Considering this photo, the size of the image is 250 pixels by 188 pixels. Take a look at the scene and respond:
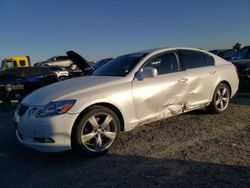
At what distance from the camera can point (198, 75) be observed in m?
4.98

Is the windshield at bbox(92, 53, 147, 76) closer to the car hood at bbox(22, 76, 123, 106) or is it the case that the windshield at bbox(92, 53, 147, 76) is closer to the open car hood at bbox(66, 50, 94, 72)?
the car hood at bbox(22, 76, 123, 106)

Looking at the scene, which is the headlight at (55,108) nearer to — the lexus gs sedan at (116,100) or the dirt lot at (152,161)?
the lexus gs sedan at (116,100)

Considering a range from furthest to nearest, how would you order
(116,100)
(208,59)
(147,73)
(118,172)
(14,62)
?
(14,62)
(208,59)
(147,73)
(116,100)
(118,172)

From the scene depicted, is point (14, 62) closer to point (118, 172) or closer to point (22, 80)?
point (22, 80)

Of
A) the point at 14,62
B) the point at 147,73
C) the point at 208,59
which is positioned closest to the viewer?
the point at 147,73

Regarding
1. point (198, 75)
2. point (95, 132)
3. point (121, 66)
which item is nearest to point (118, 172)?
point (95, 132)

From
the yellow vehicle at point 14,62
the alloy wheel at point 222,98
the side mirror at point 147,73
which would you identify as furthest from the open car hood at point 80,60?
the yellow vehicle at point 14,62

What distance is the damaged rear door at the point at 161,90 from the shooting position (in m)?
4.13

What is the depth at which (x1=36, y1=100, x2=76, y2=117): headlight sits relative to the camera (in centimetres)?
345

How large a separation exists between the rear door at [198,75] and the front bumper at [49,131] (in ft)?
8.15

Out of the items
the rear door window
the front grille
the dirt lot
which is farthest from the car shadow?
the rear door window

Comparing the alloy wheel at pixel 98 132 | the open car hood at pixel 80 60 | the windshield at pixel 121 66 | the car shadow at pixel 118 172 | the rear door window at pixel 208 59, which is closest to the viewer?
the car shadow at pixel 118 172

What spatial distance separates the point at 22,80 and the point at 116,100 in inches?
298

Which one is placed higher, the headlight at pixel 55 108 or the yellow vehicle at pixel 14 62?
the yellow vehicle at pixel 14 62
